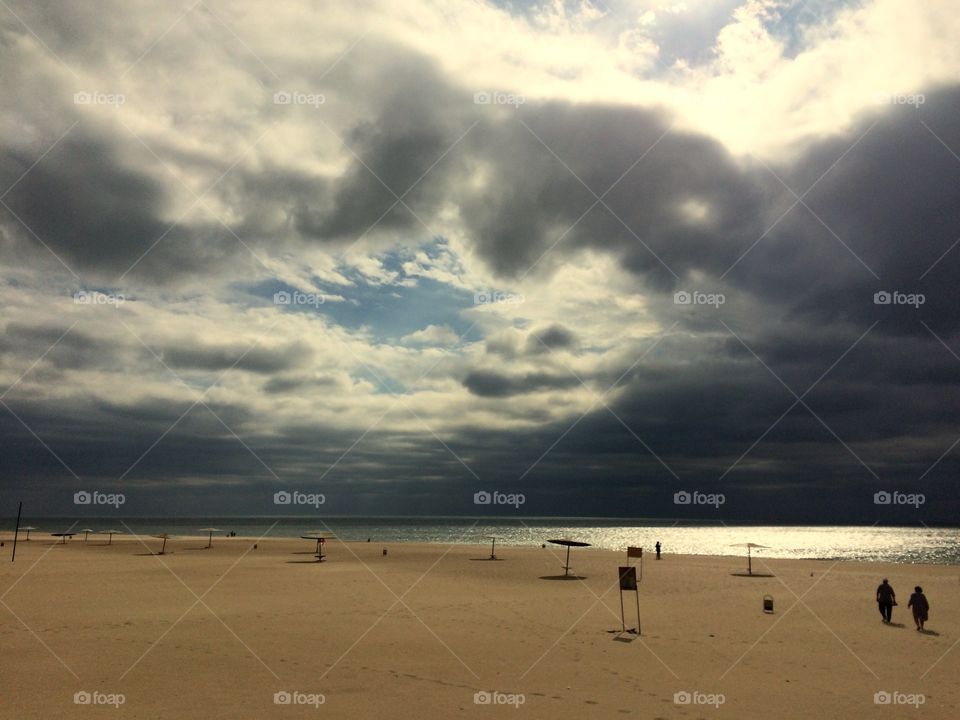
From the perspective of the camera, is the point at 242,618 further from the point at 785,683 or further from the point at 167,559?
the point at 167,559

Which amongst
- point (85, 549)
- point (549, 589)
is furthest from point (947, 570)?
point (85, 549)
